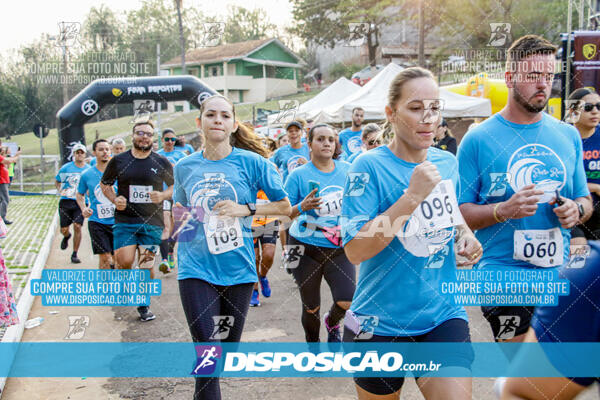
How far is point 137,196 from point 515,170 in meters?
4.41

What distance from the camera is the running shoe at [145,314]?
581 centimetres

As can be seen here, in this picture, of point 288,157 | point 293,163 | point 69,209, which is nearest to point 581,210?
point 293,163

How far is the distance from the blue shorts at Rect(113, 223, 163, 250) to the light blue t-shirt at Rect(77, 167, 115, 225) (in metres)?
0.97

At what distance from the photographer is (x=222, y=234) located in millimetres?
3291

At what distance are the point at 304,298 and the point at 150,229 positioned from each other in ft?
8.12

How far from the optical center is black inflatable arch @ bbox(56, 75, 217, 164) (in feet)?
36.3

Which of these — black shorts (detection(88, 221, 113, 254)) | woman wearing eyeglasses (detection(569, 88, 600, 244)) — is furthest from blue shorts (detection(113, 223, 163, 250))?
woman wearing eyeglasses (detection(569, 88, 600, 244))

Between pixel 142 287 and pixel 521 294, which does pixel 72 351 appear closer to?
pixel 142 287

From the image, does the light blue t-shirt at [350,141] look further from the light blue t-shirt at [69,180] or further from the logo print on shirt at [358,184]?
the logo print on shirt at [358,184]

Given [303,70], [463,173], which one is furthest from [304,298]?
[303,70]

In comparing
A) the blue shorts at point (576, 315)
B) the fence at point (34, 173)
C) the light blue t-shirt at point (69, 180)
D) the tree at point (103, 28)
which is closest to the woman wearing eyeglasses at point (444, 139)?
the light blue t-shirt at point (69, 180)

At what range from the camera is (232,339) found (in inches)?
127

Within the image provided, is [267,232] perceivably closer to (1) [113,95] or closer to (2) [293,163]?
(2) [293,163]

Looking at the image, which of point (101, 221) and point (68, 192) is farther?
point (68, 192)
